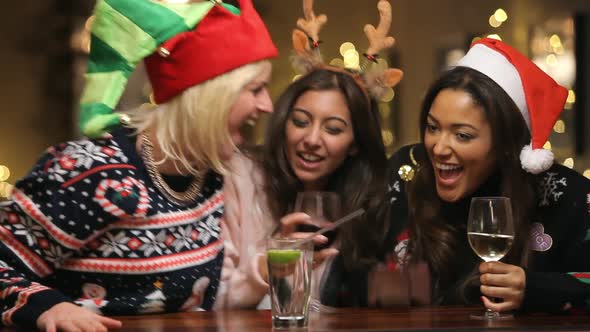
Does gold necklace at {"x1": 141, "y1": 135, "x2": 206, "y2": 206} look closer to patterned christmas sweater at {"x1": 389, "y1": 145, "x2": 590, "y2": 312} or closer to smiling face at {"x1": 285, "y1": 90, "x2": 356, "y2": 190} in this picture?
smiling face at {"x1": 285, "y1": 90, "x2": 356, "y2": 190}

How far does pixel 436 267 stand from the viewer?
2.56 meters

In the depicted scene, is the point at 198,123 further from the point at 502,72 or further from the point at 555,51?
the point at 555,51

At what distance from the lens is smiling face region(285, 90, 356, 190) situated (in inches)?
105

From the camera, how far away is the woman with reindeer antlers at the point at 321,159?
256cm

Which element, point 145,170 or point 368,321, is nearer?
point 368,321

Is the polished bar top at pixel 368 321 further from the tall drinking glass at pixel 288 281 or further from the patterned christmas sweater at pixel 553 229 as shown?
the patterned christmas sweater at pixel 553 229

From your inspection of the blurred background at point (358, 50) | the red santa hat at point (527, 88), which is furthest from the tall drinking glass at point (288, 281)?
the blurred background at point (358, 50)

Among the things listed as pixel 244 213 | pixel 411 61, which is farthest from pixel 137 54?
pixel 411 61

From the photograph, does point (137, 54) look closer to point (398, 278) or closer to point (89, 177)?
point (89, 177)

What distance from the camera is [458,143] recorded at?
8.23 feet

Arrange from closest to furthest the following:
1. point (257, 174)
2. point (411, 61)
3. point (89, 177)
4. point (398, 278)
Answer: point (89, 177) < point (398, 278) < point (257, 174) < point (411, 61)

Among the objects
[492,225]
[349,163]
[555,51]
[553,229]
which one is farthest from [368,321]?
[555,51]

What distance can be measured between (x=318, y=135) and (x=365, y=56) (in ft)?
1.02

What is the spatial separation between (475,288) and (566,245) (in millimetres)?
255
